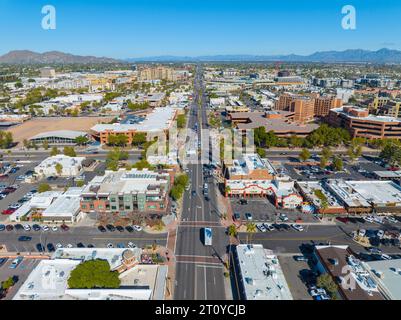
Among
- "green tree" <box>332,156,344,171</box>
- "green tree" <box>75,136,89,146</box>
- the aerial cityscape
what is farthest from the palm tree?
"green tree" <box>75,136,89,146</box>

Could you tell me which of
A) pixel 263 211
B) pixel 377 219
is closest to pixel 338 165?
pixel 377 219

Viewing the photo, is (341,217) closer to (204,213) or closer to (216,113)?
(204,213)

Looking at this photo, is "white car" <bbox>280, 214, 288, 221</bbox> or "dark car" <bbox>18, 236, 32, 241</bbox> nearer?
"dark car" <bbox>18, 236, 32, 241</bbox>

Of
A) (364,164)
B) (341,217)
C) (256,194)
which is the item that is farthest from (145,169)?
(364,164)

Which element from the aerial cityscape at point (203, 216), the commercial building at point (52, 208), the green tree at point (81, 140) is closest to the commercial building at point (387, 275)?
the aerial cityscape at point (203, 216)

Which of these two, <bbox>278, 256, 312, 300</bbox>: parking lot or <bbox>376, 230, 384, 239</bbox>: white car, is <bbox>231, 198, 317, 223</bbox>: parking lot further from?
<bbox>278, 256, 312, 300</bbox>: parking lot
